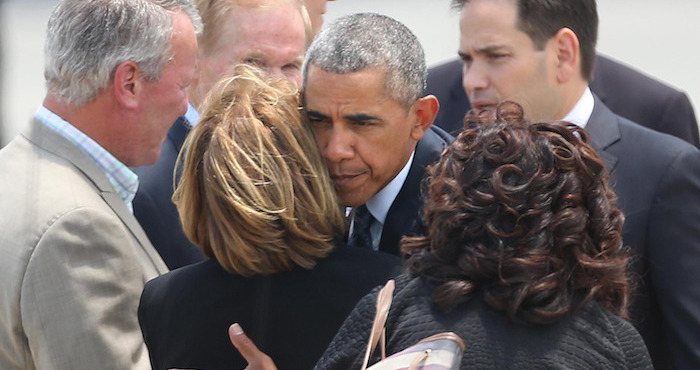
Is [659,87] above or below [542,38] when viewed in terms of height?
below

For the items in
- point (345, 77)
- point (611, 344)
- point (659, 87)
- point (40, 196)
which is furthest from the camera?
point (659, 87)

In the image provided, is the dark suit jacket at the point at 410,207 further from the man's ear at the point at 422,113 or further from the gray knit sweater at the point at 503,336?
the gray knit sweater at the point at 503,336

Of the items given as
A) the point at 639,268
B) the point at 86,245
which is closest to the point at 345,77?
the point at 86,245

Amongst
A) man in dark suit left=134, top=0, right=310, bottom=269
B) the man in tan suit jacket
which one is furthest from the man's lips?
man in dark suit left=134, top=0, right=310, bottom=269

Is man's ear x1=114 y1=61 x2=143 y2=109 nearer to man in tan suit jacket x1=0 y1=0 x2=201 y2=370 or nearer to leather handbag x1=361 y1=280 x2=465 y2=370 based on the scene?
man in tan suit jacket x1=0 y1=0 x2=201 y2=370

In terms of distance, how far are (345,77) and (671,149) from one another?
1048 mm

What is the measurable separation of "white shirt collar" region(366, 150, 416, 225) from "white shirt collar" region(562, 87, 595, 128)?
79 cm

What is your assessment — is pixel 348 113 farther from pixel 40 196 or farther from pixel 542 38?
pixel 542 38

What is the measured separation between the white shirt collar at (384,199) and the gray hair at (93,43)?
856mm

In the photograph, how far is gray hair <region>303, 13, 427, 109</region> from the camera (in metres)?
2.45

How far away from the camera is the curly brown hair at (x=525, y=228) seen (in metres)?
1.84

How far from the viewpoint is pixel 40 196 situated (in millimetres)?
2617

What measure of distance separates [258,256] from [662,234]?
47.5 inches

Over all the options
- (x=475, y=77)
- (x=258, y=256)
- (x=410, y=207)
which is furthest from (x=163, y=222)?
(x=475, y=77)
